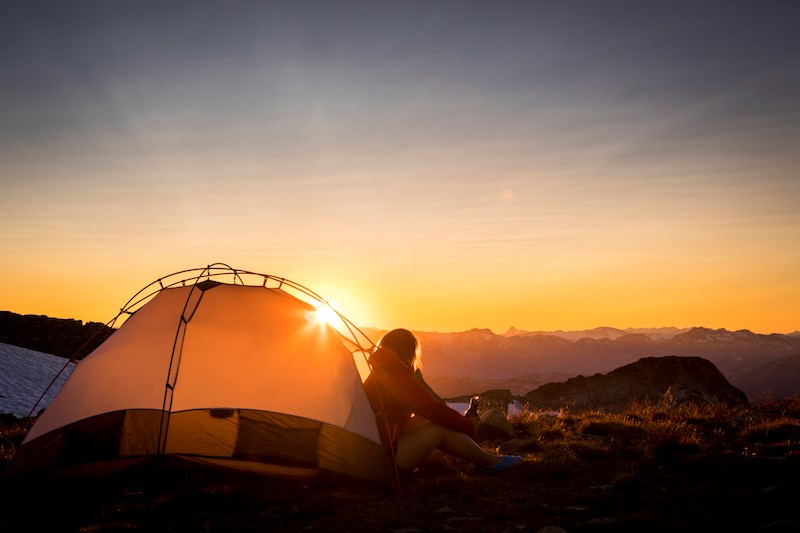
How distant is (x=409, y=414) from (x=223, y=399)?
2836 millimetres

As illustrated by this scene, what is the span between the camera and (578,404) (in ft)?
94.2

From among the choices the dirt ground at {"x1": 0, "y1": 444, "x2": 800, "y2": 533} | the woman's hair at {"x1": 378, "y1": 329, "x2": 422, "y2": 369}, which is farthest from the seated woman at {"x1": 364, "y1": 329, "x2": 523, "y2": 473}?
the dirt ground at {"x1": 0, "y1": 444, "x2": 800, "y2": 533}

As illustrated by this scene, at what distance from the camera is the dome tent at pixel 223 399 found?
8117 millimetres

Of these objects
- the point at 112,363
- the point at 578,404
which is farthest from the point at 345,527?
the point at 578,404

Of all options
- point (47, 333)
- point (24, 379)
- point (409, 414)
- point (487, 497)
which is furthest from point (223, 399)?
point (47, 333)

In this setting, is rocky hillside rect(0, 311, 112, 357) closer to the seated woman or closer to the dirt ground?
the dirt ground

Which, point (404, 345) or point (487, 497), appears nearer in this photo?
point (487, 497)

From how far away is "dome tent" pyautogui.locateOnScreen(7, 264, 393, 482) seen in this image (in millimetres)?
8117

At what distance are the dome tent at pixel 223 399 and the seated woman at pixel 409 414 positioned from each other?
0.28 meters

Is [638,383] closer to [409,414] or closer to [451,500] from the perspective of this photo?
[409,414]

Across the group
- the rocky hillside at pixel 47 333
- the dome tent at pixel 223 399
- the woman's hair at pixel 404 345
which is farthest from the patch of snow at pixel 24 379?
the woman's hair at pixel 404 345

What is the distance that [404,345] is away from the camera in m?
8.01

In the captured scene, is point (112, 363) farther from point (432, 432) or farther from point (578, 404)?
point (578, 404)

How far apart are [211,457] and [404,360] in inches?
137
